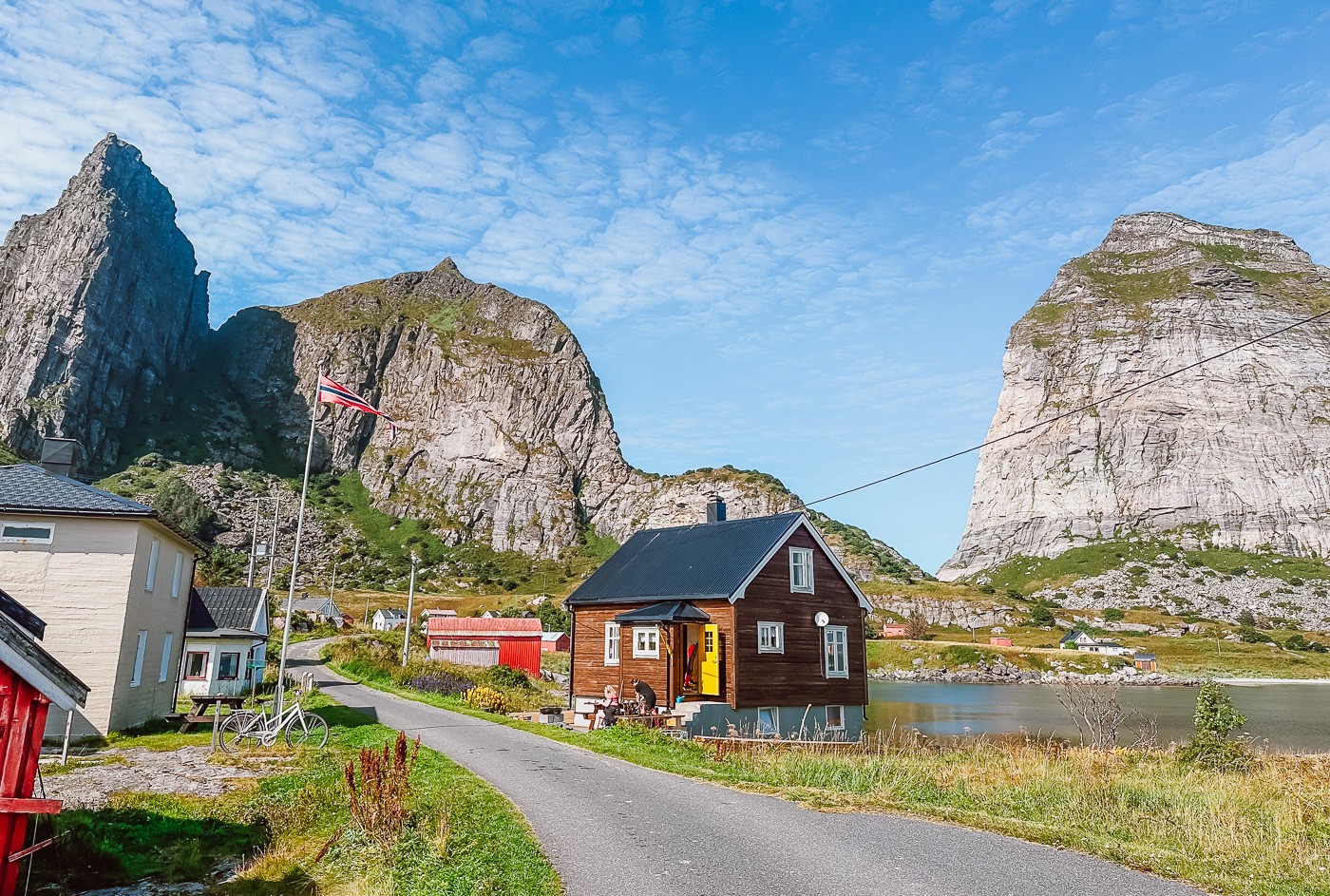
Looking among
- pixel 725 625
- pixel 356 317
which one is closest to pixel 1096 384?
→ pixel 356 317

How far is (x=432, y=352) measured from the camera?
17912 cm

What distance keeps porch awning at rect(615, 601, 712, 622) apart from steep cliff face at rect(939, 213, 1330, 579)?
164360 millimetres

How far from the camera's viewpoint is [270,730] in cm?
1938

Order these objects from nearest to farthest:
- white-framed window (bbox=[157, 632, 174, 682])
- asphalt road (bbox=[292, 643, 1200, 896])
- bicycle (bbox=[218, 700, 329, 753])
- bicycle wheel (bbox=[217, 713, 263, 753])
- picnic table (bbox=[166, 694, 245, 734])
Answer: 1. asphalt road (bbox=[292, 643, 1200, 896])
2. bicycle wheel (bbox=[217, 713, 263, 753])
3. bicycle (bbox=[218, 700, 329, 753])
4. picnic table (bbox=[166, 694, 245, 734])
5. white-framed window (bbox=[157, 632, 174, 682])

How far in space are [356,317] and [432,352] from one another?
2395cm

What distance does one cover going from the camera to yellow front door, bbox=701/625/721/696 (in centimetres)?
2766

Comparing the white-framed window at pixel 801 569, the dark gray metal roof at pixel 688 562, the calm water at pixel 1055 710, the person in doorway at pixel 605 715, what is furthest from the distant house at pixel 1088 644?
the person in doorway at pixel 605 715

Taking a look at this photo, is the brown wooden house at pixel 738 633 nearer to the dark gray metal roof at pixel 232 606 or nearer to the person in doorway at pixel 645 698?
the person in doorway at pixel 645 698

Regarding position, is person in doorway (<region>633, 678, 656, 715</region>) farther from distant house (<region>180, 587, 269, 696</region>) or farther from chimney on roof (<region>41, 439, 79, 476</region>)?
distant house (<region>180, 587, 269, 696</region>)

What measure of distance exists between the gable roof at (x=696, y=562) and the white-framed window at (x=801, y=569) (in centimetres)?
81

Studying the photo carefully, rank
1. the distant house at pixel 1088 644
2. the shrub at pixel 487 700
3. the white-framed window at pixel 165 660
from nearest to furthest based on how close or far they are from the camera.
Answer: the white-framed window at pixel 165 660 < the shrub at pixel 487 700 < the distant house at pixel 1088 644

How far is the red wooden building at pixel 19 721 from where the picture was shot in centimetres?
673

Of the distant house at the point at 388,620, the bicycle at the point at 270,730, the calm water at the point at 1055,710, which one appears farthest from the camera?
the distant house at the point at 388,620

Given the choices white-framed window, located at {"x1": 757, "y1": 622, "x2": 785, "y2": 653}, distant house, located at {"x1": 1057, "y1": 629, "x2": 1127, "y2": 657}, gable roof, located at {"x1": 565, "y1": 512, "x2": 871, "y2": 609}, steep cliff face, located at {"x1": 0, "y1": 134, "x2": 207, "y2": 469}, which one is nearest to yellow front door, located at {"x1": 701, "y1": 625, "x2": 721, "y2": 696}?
gable roof, located at {"x1": 565, "y1": 512, "x2": 871, "y2": 609}
